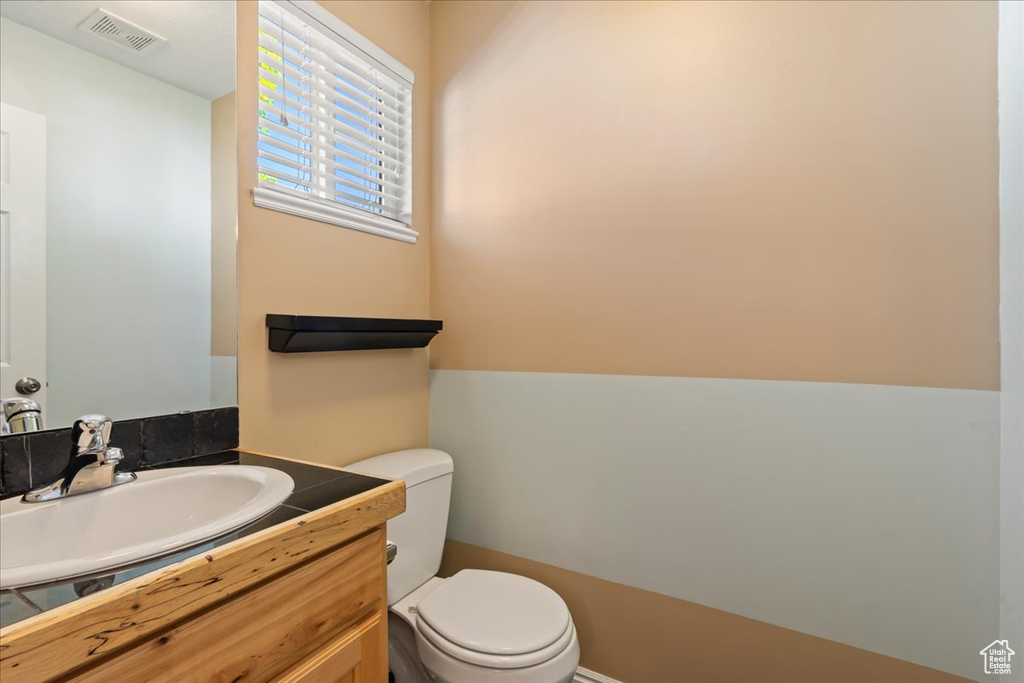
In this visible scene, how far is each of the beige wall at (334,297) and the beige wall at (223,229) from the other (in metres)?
0.02

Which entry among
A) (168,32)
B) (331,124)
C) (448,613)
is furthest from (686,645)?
(168,32)

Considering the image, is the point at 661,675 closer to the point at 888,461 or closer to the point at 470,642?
the point at 470,642

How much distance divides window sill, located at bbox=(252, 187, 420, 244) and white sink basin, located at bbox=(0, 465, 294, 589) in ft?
2.41

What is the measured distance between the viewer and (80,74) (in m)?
0.99

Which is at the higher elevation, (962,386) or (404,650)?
(962,386)

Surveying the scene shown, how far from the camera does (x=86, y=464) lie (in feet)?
2.73

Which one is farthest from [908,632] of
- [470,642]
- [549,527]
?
[470,642]

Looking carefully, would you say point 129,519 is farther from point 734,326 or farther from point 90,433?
point 734,326

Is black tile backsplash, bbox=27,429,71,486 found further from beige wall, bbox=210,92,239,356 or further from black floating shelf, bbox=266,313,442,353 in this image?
black floating shelf, bbox=266,313,442,353

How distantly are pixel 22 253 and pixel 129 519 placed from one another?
57 centimetres

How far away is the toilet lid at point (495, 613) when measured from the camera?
1162 mm

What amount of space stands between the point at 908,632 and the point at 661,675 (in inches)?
25.7

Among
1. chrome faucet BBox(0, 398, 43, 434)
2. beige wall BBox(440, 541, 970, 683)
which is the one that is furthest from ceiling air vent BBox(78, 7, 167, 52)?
beige wall BBox(440, 541, 970, 683)

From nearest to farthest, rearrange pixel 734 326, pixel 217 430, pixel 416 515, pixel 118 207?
pixel 118 207 → pixel 217 430 → pixel 734 326 → pixel 416 515
